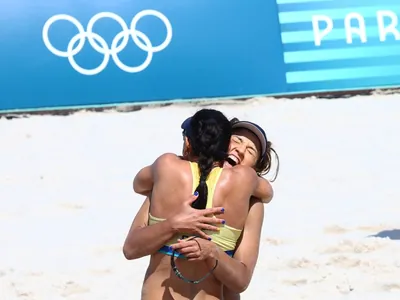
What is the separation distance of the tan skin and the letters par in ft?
22.1

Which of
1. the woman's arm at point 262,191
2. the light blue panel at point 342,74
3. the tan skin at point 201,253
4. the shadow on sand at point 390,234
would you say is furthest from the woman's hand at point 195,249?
the light blue panel at point 342,74

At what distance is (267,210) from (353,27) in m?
3.19

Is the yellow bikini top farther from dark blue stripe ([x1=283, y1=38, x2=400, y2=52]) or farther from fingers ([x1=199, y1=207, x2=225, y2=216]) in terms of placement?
dark blue stripe ([x1=283, y1=38, x2=400, y2=52])

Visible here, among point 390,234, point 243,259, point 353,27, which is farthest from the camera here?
point 353,27

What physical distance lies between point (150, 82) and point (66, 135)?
3.66ft

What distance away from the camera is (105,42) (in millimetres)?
8961

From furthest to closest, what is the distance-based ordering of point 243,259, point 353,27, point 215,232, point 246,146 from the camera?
1. point 353,27
2. point 246,146
3. point 243,259
4. point 215,232

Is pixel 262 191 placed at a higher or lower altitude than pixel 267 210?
lower

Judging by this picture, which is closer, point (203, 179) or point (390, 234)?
point (203, 179)

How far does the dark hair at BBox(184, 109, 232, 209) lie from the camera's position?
8.17ft

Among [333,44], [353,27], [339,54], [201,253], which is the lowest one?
[201,253]

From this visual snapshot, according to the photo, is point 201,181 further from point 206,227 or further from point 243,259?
point 243,259

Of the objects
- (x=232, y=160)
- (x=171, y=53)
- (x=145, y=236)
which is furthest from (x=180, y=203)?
(x=171, y=53)

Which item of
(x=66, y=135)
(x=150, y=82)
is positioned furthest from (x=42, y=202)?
(x=150, y=82)
